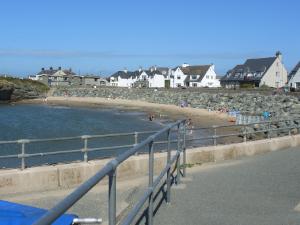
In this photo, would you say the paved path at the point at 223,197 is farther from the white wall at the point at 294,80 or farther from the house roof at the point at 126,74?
the house roof at the point at 126,74

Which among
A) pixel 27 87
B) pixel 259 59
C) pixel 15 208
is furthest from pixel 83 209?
pixel 27 87

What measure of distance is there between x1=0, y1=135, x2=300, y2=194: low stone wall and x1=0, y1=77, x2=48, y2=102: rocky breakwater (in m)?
106

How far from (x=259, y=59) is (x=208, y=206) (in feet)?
345

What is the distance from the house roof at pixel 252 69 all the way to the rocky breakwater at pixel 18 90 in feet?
165

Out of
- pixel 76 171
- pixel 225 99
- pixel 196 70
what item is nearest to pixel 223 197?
pixel 76 171

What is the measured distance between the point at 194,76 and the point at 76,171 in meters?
124

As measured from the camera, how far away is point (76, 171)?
10297 mm

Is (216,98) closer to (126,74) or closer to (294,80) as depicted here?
(294,80)

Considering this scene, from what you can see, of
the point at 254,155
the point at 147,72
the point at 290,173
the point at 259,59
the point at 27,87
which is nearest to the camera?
the point at 290,173

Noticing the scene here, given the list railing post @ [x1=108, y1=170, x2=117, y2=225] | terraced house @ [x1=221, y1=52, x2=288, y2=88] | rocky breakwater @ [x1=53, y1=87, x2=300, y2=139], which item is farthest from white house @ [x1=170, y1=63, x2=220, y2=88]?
railing post @ [x1=108, y1=170, x2=117, y2=225]

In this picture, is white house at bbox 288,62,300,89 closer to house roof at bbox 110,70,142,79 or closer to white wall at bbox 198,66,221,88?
white wall at bbox 198,66,221,88

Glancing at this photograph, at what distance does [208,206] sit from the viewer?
752 cm

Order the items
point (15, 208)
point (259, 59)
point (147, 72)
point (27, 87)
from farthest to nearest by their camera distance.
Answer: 1. point (147, 72)
2. point (27, 87)
3. point (259, 59)
4. point (15, 208)

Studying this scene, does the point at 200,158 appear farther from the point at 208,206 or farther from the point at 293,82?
the point at 293,82
